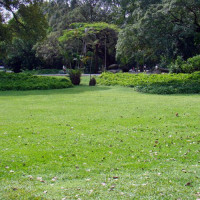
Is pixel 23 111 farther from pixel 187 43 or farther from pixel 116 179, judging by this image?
pixel 187 43

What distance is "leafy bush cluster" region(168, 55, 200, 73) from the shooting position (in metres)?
19.5

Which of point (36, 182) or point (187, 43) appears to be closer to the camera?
point (36, 182)

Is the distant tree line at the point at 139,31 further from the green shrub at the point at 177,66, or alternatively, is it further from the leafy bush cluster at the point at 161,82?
the leafy bush cluster at the point at 161,82

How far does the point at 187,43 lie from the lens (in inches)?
832

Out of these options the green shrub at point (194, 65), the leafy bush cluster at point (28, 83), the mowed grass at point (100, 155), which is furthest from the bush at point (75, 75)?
the mowed grass at point (100, 155)

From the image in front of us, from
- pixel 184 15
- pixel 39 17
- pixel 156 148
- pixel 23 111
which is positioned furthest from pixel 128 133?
pixel 39 17

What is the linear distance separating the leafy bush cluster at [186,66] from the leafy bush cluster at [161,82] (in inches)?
57.3

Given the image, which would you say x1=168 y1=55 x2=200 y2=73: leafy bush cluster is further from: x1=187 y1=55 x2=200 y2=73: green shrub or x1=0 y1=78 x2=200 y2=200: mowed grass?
x1=0 y1=78 x2=200 y2=200: mowed grass

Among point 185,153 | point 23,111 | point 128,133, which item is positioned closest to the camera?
point 185,153

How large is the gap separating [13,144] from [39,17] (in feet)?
58.9

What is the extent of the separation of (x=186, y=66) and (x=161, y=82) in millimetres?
3180

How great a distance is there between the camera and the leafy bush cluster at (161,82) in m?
15.3

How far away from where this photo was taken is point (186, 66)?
19.6 meters

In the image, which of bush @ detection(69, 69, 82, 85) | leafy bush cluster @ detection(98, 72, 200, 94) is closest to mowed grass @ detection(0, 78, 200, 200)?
leafy bush cluster @ detection(98, 72, 200, 94)
